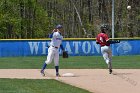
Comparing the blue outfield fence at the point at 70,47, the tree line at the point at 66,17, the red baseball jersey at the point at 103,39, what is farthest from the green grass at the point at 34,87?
the tree line at the point at 66,17

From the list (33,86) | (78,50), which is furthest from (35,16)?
(33,86)

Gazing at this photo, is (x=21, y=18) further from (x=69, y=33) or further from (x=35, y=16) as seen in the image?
(x=69, y=33)

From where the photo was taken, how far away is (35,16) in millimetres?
73000

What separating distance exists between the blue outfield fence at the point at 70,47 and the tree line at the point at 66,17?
25497 mm

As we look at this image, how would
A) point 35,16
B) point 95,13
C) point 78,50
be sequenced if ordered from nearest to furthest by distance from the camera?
point 78,50 → point 35,16 → point 95,13

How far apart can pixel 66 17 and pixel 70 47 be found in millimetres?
47702

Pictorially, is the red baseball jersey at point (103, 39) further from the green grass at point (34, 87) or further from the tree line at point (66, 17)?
the tree line at point (66, 17)

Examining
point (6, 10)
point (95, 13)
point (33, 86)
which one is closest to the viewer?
point (33, 86)

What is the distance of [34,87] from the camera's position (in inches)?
516

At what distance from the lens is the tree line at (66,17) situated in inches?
2591

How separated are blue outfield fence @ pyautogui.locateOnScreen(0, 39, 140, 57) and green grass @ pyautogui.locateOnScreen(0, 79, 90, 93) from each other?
67.2ft

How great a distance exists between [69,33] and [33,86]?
69101 mm

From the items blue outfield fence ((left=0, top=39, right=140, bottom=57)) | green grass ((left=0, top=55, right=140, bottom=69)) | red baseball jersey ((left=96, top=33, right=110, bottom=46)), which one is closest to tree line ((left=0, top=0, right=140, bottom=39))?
blue outfield fence ((left=0, top=39, right=140, bottom=57))

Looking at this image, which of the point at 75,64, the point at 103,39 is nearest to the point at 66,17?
the point at 75,64
